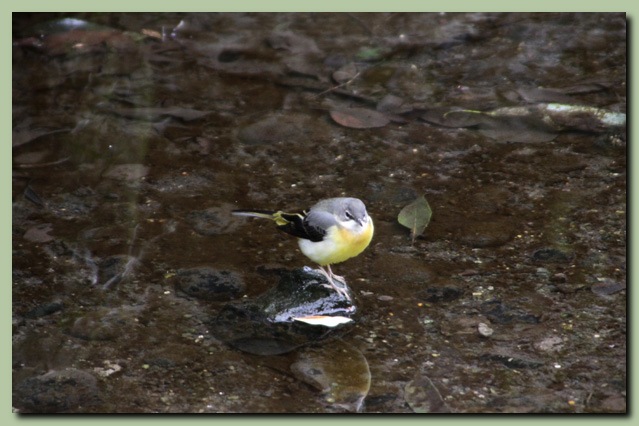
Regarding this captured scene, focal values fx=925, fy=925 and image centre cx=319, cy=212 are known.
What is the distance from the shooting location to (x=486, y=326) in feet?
19.2

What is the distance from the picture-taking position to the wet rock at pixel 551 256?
6.51 meters

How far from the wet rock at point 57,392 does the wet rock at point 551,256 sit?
10.4 feet

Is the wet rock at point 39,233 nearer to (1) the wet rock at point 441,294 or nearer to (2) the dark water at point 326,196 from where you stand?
(2) the dark water at point 326,196

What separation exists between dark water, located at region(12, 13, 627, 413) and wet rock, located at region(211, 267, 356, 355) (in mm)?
118

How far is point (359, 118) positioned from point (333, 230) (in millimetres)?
2862

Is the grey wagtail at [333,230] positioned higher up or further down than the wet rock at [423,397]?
higher up

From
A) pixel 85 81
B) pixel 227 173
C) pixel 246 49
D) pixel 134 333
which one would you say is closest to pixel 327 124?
pixel 227 173

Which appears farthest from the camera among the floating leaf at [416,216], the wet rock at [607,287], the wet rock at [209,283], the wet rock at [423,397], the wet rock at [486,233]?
the floating leaf at [416,216]

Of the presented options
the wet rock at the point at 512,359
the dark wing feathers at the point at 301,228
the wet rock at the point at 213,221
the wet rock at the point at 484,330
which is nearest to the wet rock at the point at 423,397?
the wet rock at the point at 512,359

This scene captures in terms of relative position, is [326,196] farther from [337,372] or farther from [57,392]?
[57,392]

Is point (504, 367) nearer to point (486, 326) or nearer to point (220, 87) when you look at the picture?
point (486, 326)

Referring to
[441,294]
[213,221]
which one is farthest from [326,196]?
[441,294]

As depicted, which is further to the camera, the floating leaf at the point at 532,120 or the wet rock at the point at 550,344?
the floating leaf at the point at 532,120

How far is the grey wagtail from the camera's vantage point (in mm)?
5797
